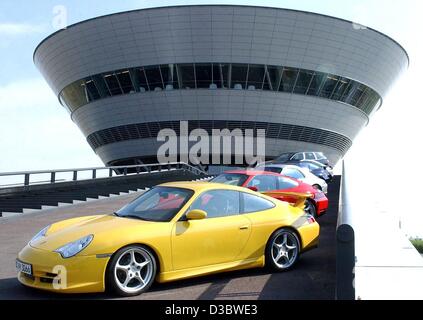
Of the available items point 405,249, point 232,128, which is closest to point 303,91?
point 232,128

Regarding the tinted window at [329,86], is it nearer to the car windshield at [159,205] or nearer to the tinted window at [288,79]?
the tinted window at [288,79]

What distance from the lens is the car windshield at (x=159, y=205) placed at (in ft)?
24.2

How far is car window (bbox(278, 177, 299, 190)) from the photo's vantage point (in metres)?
13.1

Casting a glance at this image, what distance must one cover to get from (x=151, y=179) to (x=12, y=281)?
74.5 feet

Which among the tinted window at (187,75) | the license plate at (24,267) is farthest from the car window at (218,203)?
the tinted window at (187,75)

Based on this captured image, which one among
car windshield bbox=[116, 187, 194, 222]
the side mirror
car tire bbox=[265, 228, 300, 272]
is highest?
car windshield bbox=[116, 187, 194, 222]

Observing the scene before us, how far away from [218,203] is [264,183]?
17.7ft

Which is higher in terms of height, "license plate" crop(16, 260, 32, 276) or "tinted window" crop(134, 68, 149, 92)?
"tinted window" crop(134, 68, 149, 92)

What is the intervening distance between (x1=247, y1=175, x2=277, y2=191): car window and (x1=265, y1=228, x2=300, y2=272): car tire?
457 cm

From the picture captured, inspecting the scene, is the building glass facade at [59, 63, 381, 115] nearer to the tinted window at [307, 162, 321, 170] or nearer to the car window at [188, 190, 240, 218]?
the tinted window at [307, 162, 321, 170]

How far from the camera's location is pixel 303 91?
2114 inches

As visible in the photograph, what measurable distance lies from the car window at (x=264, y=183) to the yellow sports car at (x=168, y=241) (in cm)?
420

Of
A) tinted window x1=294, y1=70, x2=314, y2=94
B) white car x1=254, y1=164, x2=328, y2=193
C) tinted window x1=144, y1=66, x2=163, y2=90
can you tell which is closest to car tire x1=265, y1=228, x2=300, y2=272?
white car x1=254, y1=164, x2=328, y2=193

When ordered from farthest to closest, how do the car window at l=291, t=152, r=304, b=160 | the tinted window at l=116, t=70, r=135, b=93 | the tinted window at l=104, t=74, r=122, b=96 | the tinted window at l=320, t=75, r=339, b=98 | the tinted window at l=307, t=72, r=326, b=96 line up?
1. the tinted window at l=320, t=75, r=339, b=98
2. the tinted window at l=307, t=72, r=326, b=96
3. the tinted window at l=104, t=74, r=122, b=96
4. the tinted window at l=116, t=70, r=135, b=93
5. the car window at l=291, t=152, r=304, b=160
